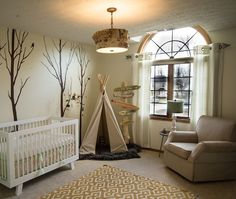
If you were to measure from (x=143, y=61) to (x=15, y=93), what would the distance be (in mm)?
2526

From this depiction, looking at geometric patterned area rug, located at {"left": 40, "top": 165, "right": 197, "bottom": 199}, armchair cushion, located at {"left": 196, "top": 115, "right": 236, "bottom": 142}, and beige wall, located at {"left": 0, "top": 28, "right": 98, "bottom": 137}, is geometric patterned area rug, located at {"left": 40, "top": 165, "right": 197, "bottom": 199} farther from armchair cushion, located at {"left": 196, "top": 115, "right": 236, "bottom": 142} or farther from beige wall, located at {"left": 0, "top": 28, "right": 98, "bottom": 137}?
beige wall, located at {"left": 0, "top": 28, "right": 98, "bottom": 137}

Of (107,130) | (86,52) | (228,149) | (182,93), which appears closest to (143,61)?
(182,93)

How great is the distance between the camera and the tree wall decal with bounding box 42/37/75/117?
3.92 meters

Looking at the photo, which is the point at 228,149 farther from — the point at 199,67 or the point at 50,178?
the point at 50,178

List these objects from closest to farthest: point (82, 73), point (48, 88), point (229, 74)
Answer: point (229, 74)
point (48, 88)
point (82, 73)

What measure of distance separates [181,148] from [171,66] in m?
1.76

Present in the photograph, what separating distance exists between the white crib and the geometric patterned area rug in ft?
1.36

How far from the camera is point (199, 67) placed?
369 cm

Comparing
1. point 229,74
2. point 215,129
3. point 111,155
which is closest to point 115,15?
point 229,74

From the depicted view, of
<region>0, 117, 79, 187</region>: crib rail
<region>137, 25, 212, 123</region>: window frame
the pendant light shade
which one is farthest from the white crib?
<region>137, 25, 212, 123</region>: window frame

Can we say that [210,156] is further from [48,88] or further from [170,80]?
[48,88]

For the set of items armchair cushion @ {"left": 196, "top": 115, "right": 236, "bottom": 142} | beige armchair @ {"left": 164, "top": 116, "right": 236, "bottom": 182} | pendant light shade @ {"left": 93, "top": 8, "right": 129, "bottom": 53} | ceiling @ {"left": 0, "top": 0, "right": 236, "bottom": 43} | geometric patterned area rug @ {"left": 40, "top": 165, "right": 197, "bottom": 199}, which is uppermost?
ceiling @ {"left": 0, "top": 0, "right": 236, "bottom": 43}

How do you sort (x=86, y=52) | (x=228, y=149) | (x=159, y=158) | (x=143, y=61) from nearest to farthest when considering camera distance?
(x=228, y=149)
(x=159, y=158)
(x=143, y=61)
(x=86, y=52)

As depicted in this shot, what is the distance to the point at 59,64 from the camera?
412cm
